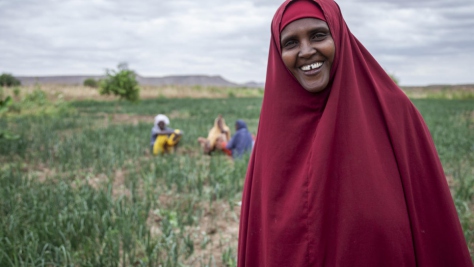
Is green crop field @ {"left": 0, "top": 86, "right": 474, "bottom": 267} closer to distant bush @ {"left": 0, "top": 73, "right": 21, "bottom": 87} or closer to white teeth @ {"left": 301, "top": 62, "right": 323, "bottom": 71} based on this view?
white teeth @ {"left": 301, "top": 62, "right": 323, "bottom": 71}

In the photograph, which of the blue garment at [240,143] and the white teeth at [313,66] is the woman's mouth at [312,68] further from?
the blue garment at [240,143]

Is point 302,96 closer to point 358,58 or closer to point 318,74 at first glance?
point 318,74

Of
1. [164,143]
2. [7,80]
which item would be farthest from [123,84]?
[7,80]

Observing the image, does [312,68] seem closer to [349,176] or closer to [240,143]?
[349,176]

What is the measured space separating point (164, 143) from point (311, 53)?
604 centimetres

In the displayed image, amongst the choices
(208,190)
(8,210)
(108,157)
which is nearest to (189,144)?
(108,157)

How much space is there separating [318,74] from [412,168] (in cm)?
47

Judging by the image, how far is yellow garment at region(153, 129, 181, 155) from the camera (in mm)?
7176

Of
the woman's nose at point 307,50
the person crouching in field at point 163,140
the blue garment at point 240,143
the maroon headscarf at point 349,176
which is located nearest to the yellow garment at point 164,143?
the person crouching in field at point 163,140

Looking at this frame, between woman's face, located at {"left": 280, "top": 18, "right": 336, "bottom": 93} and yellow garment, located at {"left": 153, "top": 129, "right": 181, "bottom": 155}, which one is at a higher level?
woman's face, located at {"left": 280, "top": 18, "right": 336, "bottom": 93}

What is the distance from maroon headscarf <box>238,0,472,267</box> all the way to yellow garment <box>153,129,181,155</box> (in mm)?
5753

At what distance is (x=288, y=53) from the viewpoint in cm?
153

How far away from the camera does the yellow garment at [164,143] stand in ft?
23.5

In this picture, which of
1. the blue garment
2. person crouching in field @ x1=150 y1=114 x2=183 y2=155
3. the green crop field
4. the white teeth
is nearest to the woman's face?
the white teeth
